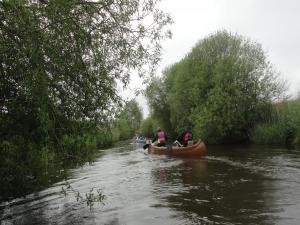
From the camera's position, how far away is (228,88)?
3888cm

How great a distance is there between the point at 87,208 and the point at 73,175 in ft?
27.8

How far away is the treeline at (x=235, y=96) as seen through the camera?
36.8 metres

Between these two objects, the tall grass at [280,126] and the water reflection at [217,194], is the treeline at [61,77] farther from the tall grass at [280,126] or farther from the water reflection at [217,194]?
the tall grass at [280,126]

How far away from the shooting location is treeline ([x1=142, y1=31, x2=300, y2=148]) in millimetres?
36812

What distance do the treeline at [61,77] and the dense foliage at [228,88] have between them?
94.6ft

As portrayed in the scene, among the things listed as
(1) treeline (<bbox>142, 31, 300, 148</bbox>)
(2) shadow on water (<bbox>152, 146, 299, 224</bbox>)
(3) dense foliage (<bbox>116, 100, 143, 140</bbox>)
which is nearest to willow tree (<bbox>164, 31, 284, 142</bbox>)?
(1) treeline (<bbox>142, 31, 300, 148</bbox>)

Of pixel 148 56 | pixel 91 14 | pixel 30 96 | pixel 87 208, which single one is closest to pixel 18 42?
pixel 30 96

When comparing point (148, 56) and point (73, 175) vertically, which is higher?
point (148, 56)

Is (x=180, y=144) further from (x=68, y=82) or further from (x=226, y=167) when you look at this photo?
(x=68, y=82)

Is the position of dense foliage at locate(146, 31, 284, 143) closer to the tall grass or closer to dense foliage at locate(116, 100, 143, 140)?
the tall grass

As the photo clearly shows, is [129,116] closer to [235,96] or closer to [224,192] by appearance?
[224,192]

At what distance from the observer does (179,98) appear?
45031 mm

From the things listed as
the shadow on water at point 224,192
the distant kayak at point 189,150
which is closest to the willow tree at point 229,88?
the distant kayak at point 189,150

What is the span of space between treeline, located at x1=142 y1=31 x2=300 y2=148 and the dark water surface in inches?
755
